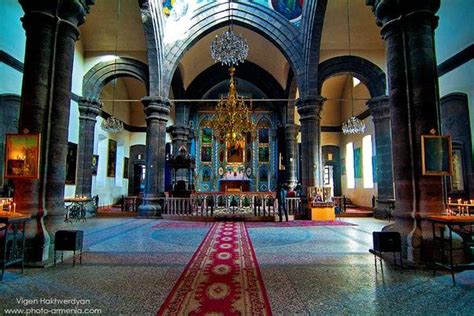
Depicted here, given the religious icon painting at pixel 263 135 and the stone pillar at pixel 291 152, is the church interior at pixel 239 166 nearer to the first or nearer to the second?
A: the stone pillar at pixel 291 152

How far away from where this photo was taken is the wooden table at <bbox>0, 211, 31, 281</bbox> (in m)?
3.45

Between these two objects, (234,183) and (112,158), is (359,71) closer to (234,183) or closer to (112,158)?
(234,183)

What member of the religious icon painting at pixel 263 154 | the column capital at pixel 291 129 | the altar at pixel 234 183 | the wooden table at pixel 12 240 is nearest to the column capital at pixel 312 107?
the column capital at pixel 291 129

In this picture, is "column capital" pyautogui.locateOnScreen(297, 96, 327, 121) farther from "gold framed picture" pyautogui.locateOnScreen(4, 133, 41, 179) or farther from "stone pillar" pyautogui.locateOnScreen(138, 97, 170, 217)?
"gold framed picture" pyautogui.locateOnScreen(4, 133, 41, 179)

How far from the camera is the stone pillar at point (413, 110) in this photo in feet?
13.8

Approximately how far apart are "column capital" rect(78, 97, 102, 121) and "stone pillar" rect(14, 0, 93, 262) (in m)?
7.44

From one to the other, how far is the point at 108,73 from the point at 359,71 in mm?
11143

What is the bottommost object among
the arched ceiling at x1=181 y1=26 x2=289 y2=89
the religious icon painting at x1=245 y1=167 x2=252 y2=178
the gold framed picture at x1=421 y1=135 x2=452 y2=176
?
the gold framed picture at x1=421 y1=135 x2=452 y2=176

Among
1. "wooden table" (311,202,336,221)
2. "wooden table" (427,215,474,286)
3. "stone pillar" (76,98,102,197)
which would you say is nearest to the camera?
"wooden table" (427,215,474,286)

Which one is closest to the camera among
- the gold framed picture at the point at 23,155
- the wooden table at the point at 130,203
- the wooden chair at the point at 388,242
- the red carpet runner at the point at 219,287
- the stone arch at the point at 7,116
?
the red carpet runner at the point at 219,287

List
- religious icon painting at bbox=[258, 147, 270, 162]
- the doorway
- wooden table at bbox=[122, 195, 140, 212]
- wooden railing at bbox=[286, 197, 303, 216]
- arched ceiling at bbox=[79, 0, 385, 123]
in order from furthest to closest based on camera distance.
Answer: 1. religious icon painting at bbox=[258, 147, 270, 162]
2. the doorway
3. wooden table at bbox=[122, 195, 140, 212]
4. arched ceiling at bbox=[79, 0, 385, 123]
5. wooden railing at bbox=[286, 197, 303, 216]

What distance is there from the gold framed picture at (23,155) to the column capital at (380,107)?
11.4 metres

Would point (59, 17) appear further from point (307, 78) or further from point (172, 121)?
point (172, 121)

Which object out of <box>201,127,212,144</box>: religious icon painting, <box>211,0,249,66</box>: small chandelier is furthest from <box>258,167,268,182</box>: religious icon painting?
<box>211,0,249,66</box>: small chandelier
